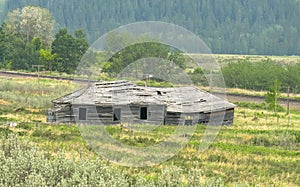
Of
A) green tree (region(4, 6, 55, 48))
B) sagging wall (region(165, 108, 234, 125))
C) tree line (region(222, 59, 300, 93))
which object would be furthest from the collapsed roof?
green tree (region(4, 6, 55, 48))

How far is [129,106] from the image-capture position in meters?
38.7

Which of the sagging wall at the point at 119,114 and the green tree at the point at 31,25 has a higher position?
the green tree at the point at 31,25

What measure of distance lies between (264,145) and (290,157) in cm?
424

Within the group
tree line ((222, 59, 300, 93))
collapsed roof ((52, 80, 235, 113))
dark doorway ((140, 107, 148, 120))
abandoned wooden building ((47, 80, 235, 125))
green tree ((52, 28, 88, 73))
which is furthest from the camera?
green tree ((52, 28, 88, 73))

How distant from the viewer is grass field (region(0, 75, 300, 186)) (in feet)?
63.6

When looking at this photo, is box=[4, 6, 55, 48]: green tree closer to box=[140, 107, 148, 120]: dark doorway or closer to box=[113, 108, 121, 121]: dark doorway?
box=[113, 108, 121, 121]: dark doorway

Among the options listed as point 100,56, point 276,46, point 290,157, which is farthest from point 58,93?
point 276,46

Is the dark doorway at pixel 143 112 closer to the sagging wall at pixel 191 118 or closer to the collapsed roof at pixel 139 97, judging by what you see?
the collapsed roof at pixel 139 97

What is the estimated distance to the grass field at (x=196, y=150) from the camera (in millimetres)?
19375

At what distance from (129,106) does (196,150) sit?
9194 mm

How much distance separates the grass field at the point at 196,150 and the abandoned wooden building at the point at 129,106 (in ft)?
3.96

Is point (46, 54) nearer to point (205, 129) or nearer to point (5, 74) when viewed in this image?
point (5, 74)

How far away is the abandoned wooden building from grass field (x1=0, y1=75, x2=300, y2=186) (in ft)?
3.96

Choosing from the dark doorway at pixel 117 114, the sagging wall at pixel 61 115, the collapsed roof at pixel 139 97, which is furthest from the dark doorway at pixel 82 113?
the dark doorway at pixel 117 114
